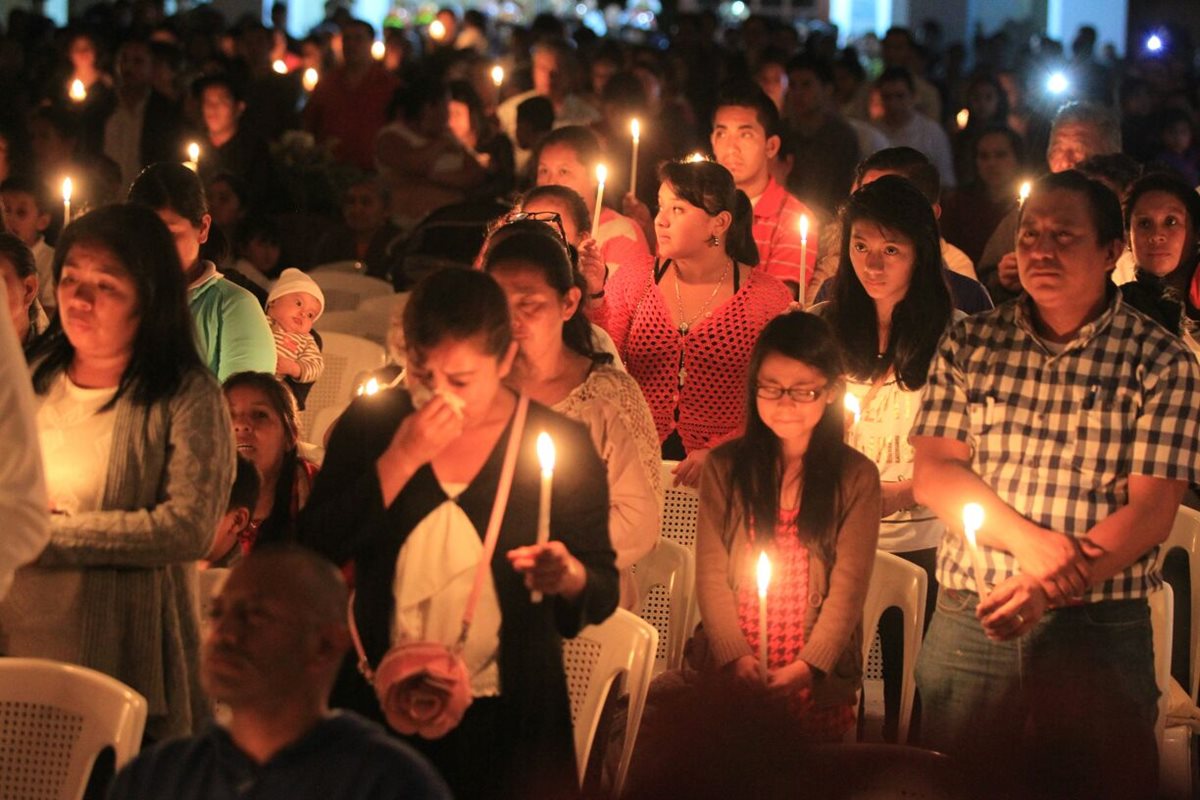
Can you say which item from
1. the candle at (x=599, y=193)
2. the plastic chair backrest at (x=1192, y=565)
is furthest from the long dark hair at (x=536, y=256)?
the plastic chair backrest at (x=1192, y=565)

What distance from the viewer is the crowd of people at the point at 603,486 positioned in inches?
119

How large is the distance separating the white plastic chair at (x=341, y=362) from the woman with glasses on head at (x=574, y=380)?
8.90ft

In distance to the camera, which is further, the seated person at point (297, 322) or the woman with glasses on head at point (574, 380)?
the seated person at point (297, 322)

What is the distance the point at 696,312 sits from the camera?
207 inches

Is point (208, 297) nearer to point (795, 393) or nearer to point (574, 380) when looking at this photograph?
point (574, 380)

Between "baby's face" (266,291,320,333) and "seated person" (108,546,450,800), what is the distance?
3.26 metres

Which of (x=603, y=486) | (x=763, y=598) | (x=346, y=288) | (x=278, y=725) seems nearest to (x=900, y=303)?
(x=763, y=598)

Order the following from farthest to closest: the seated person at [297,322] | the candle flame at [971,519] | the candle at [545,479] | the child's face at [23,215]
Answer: the child's face at [23,215] → the seated person at [297,322] → the candle flame at [971,519] → the candle at [545,479]

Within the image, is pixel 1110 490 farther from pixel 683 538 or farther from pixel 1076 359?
pixel 683 538

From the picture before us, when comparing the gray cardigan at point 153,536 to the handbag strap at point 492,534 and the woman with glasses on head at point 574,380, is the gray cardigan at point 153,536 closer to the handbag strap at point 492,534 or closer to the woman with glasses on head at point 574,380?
the handbag strap at point 492,534

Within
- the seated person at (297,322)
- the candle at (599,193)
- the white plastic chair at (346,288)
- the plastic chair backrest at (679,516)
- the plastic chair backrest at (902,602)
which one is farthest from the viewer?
the white plastic chair at (346,288)

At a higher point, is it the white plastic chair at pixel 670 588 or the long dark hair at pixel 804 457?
the long dark hair at pixel 804 457

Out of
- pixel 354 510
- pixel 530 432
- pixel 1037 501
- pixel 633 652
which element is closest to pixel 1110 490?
pixel 1037 501

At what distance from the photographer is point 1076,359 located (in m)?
3.69
